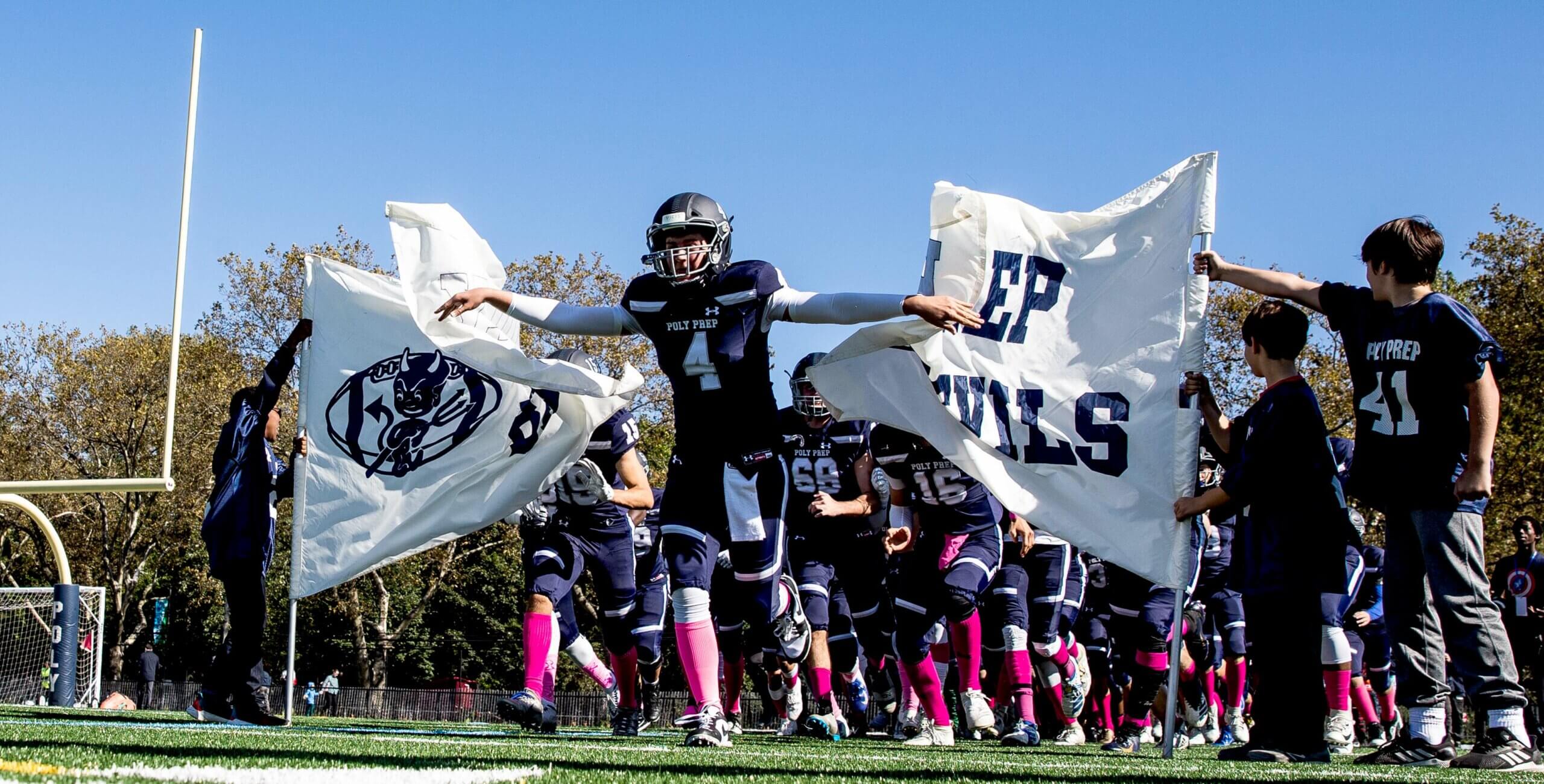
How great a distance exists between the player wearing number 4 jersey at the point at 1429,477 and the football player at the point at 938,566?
284 centimetres

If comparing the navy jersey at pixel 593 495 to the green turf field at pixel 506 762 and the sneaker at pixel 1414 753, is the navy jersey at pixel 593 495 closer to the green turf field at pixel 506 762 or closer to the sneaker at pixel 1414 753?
the green turf field at pixel 506 762

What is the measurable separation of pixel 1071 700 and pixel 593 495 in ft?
12.0

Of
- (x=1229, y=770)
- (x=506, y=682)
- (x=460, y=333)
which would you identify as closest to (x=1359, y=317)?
(x=1229, y=770)

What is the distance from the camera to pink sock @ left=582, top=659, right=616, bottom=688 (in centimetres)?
1004

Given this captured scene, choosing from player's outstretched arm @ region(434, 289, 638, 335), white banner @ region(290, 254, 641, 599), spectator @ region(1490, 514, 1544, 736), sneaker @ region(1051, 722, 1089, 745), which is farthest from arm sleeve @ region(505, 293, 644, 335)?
spectator @ region(1490, 514, 1544, 736)

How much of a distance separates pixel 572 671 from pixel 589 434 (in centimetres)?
4649

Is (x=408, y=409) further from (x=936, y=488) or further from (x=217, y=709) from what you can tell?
(x=936, y=488)

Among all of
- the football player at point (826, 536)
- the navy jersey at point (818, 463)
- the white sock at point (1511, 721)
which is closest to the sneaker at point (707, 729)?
the white sock at point (1511, 721)

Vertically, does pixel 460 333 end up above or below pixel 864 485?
above

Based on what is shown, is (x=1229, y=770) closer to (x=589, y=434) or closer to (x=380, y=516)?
(x=589, y=434)

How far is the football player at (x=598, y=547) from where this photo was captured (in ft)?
28.0

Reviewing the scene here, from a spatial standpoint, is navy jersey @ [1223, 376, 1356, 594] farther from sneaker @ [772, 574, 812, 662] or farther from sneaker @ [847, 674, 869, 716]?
sneaker @ [847, 674, 869, 716]

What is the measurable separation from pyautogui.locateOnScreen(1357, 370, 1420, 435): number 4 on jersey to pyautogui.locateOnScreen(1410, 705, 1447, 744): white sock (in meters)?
1.10

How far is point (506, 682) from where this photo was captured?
60.0 m
